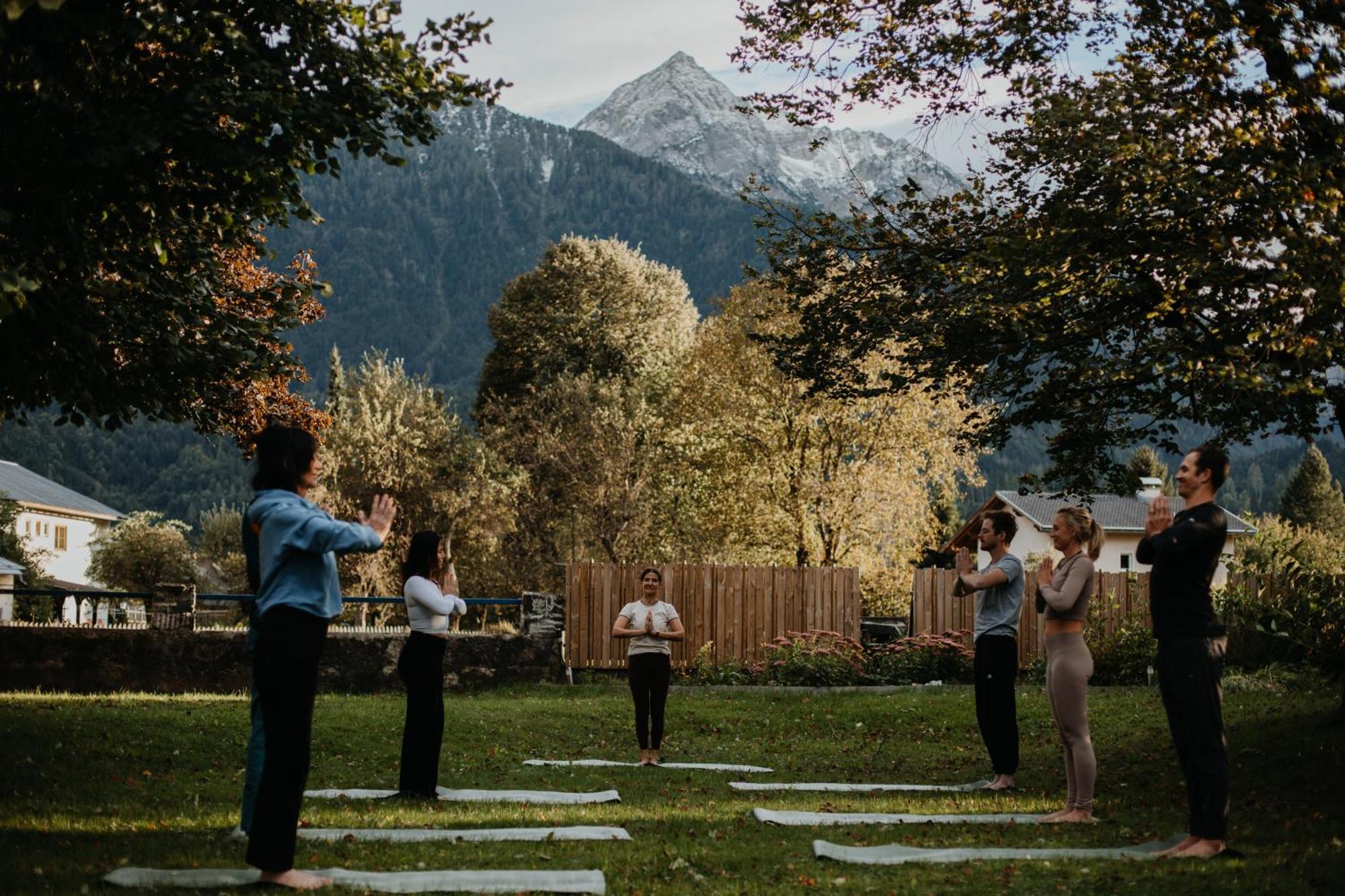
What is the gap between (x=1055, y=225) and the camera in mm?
10680

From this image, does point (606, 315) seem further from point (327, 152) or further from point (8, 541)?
point (327, 152)

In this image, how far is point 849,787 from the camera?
35.1 feet

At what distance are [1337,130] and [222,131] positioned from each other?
844 centimetres

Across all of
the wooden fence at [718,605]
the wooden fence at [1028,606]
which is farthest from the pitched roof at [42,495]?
the wooden fence at [1028,606]

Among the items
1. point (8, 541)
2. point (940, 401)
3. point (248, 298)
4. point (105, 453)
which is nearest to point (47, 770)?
point (248, 298)

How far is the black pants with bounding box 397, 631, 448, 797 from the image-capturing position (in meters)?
9.21

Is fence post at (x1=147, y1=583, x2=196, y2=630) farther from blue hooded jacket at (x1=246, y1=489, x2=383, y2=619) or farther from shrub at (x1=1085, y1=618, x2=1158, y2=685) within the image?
shrub at (x1=1085, y1=618, x2=1158, y2=685)

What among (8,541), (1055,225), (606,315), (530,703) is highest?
(606,315)

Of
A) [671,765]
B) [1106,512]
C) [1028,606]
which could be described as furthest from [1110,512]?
[671,765]

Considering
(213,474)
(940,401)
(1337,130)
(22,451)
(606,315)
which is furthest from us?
(213,474)

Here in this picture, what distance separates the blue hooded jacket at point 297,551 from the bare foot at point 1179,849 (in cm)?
474

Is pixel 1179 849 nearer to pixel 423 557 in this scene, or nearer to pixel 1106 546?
pixel 423 557

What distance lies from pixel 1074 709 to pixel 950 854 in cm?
192

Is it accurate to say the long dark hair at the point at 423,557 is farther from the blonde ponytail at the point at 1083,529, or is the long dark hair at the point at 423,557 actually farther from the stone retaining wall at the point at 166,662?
the stone retaining wall at the point at 166,662
